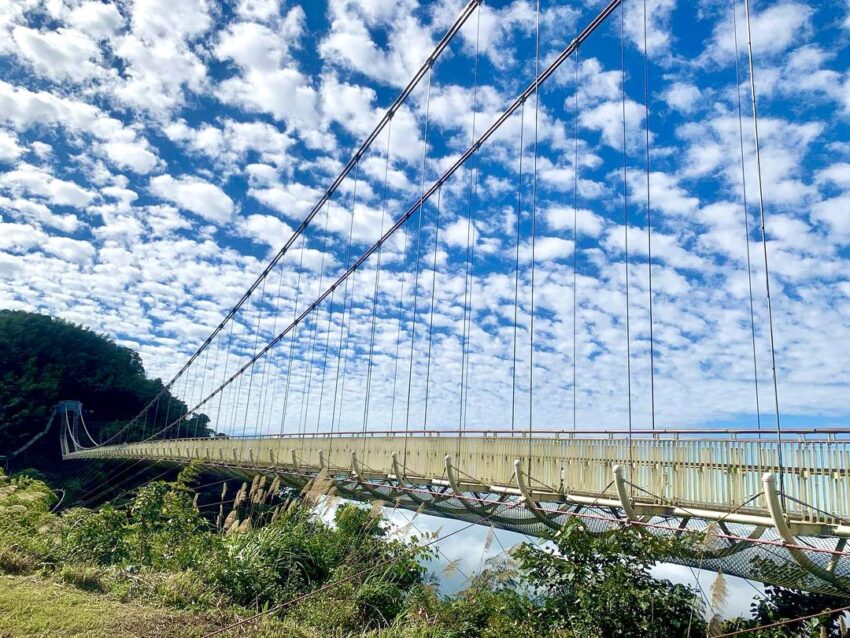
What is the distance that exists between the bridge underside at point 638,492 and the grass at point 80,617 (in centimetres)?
294

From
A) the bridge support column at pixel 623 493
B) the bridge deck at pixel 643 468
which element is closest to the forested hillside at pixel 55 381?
the bridge deck at pixel 643 468

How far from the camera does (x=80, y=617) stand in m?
5.25

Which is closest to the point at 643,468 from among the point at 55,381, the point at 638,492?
the point at 638,492

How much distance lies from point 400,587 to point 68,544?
3.88 meters

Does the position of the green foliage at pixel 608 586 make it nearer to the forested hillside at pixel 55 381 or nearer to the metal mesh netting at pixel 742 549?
the metal mesh netting at pixel 742 549

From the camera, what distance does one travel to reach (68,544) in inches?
303

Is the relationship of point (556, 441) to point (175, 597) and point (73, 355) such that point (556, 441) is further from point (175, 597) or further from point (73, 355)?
point (73, 355)

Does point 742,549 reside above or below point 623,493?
below

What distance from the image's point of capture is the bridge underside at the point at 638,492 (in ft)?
17.1

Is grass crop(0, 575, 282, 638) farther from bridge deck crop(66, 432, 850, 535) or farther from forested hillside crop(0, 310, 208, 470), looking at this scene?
forested hillside crop(0, 310, 208, 470)

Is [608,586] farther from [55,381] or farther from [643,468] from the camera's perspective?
[55,381]

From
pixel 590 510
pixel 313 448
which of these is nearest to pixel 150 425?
pixel 313 448

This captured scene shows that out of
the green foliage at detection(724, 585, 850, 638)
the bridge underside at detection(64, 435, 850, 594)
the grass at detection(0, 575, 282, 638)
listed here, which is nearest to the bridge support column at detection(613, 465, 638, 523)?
the bridge underside at detection(64, 435, 850, 594)

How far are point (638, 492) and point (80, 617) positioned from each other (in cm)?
506
